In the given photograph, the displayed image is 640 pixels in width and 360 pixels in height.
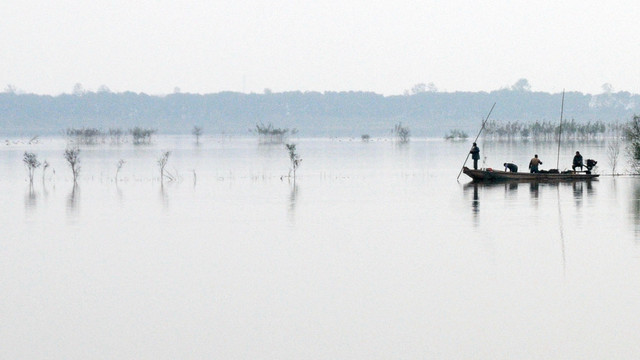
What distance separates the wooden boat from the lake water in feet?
16.9

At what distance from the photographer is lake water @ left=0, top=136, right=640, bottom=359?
38.3 feet

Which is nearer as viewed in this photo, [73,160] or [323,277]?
→ [323,277]

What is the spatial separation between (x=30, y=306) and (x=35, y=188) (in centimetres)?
2271

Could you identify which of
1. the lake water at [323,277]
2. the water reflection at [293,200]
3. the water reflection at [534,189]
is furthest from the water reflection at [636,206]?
the water reflection at [293,200]

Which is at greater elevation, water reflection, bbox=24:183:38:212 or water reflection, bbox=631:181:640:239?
water reflection, bbox=631:181:640:239

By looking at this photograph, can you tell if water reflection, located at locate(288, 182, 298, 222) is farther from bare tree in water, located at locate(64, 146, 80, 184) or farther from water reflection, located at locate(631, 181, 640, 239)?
bare tree in water, located at locate(64, 146, 80, 184)

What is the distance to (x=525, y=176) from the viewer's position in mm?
35594

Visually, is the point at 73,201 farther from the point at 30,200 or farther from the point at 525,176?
the point at 525,176

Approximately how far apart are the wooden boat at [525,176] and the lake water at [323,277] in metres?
5.16

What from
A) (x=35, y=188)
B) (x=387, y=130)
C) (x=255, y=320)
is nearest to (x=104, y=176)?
(x=35, y=188)

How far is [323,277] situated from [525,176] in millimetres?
21201

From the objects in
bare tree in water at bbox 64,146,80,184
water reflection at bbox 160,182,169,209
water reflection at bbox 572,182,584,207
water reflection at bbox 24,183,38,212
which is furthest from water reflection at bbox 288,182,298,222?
bare tree in water at bbox 64,146,80,184

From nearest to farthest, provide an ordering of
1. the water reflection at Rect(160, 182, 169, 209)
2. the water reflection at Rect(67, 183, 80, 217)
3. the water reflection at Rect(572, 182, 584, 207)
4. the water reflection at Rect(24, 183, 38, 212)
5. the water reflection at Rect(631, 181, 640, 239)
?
the water reflection at Rect(631, 181, 640, 239)
the water reflection at Rect(67, 183, 80, 217)
the water reflection at Rect(24, 183, 38, 212)
the water reflection at Rect(572, 182, 584, 207)
the water reflection at Rect(160, 182, 169, 209)

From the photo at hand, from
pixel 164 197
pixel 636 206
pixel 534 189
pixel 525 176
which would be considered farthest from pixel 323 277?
pixel 525 176
